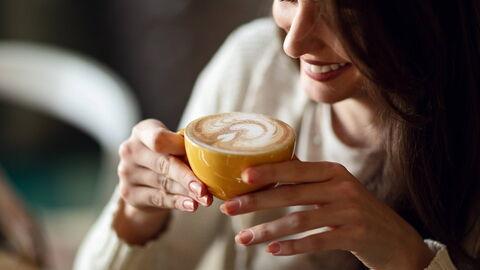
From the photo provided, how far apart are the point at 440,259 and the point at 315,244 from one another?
0.76ft

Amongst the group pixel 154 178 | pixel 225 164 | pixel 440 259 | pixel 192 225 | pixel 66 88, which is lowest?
pixel 66 88

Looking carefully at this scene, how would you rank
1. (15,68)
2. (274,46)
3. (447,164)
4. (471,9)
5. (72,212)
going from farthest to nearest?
(72,212), (15,68), (274,46), (447,164), (471,9)

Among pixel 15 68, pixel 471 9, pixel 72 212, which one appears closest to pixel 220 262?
pixel 471 9

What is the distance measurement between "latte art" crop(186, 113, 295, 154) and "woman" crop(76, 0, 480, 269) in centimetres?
4

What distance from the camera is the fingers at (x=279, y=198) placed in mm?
834

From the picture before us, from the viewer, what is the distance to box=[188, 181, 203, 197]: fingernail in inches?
33.7

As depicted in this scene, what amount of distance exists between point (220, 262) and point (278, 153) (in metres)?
0.51

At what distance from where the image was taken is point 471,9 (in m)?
0.94

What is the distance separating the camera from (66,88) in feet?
7.13

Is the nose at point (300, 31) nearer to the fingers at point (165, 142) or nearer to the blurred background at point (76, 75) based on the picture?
the fingers at point (165, 142)

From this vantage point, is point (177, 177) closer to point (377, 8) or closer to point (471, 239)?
point (377, 8)

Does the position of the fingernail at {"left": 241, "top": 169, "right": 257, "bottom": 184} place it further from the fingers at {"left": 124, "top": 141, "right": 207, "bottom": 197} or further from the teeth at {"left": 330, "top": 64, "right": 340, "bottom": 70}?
the teeth at {"left": 330, "top": 64, "right": 340, "bottom": 70}

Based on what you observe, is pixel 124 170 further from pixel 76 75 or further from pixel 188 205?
pixel 76 75

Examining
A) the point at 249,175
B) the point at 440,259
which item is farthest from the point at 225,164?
the point at 440,259
